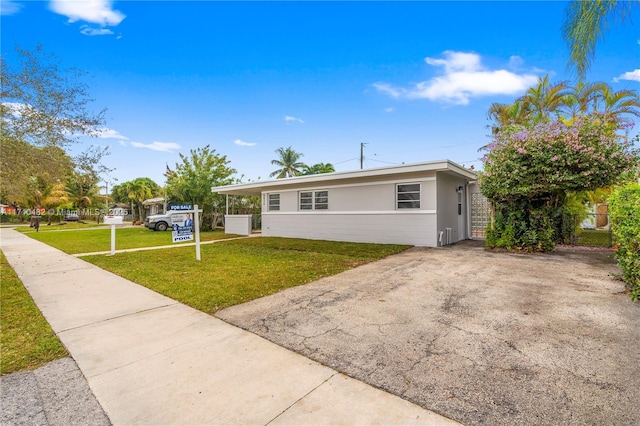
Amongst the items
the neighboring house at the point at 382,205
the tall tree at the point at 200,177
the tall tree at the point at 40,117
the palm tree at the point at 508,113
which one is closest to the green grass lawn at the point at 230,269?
the neighboring house at the point at 382,205

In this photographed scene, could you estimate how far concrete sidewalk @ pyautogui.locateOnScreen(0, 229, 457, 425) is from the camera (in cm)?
196

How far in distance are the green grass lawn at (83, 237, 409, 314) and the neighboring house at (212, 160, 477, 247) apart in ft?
4.93

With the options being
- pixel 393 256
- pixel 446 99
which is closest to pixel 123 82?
pixel 393 256

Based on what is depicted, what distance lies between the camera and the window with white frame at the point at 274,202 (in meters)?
15.2

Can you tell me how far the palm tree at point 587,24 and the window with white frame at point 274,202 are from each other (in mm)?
12380

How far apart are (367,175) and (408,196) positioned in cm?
166

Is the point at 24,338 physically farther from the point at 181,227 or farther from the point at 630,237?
the point at 630,237

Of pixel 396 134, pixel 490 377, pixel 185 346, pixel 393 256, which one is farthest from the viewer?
pixel 396 134

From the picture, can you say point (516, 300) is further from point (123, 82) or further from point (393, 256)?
point (123, 82)

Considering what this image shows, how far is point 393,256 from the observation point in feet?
27.3

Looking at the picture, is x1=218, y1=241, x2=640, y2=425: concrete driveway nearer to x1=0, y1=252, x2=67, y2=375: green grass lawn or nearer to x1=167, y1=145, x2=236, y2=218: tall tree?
x1=0, y1=252, x2=67, y2=375: green grass lawn

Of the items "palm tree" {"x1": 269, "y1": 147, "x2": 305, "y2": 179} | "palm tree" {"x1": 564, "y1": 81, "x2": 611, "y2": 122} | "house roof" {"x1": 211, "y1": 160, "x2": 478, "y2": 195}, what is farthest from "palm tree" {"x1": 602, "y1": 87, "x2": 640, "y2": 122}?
"palm tree" {"x1": 269, "y1": 147, "x2": 305, "y2": 179}

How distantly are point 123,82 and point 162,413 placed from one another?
11745 millimetres

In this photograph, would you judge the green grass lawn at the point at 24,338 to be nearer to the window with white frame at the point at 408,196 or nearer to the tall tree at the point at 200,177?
the window with white frame at the point at 408,196
